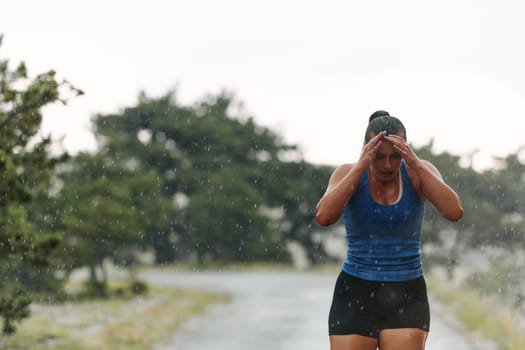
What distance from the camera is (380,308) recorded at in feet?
12.0

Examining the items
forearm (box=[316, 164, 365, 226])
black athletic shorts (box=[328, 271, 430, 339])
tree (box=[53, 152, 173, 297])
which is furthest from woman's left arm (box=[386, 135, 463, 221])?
tree (box=[53, 152, 173, 297])

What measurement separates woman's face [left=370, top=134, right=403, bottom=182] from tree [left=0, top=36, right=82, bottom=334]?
224 inches

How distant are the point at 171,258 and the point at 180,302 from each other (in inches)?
927

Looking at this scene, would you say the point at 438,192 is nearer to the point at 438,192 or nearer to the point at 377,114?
the point at 438,192

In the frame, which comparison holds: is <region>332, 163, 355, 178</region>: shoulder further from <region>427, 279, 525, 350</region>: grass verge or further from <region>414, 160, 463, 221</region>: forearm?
<region>427, 279, 525, 350</region>: grass verge

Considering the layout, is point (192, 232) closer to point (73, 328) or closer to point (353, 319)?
point (73, 328)

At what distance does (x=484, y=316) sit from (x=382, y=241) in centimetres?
1112

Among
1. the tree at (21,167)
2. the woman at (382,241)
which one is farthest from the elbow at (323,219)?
the tree at (21,167)

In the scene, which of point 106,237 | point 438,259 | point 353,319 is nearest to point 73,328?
point 106,237

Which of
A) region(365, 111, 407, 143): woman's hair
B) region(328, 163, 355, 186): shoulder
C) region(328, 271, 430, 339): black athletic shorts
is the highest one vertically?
region(365, 111, 407, 143): woman's hair

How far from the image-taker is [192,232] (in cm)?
4284

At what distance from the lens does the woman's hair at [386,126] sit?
3479mm

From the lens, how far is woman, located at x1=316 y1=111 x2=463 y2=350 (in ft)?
11.6

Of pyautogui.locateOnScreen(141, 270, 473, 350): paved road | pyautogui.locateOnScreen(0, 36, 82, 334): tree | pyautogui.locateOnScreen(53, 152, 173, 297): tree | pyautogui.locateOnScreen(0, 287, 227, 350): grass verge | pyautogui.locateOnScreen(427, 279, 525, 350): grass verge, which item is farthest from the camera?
pyautogui.locateOnScreen(53, 152, 173, 297): tree
